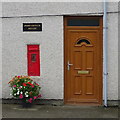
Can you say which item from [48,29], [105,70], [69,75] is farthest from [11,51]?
[105,70]

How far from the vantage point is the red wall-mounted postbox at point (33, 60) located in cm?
791

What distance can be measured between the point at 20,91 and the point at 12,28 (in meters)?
1.77

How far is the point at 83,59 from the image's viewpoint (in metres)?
7.85

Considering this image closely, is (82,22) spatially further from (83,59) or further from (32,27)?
(32,27)

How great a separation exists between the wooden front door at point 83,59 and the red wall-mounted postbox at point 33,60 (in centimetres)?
79

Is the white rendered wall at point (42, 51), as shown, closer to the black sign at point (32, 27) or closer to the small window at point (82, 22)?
the black sign at point (32, 27)

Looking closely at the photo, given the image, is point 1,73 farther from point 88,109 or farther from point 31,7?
point 88,109

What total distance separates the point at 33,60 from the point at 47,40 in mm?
686

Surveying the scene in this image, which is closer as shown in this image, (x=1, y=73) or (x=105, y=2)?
(x=105, y=2)

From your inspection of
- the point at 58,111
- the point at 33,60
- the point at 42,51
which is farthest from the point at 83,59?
the point at 58,111

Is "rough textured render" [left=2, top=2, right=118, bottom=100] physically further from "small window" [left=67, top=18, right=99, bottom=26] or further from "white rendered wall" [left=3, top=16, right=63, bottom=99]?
"small window" [left=67, top=18, right=99, bottom=26]

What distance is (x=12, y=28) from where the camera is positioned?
313 inches

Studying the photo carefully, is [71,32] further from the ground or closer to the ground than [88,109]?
further from the ground

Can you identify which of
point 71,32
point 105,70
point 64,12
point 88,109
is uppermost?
point 64,12
